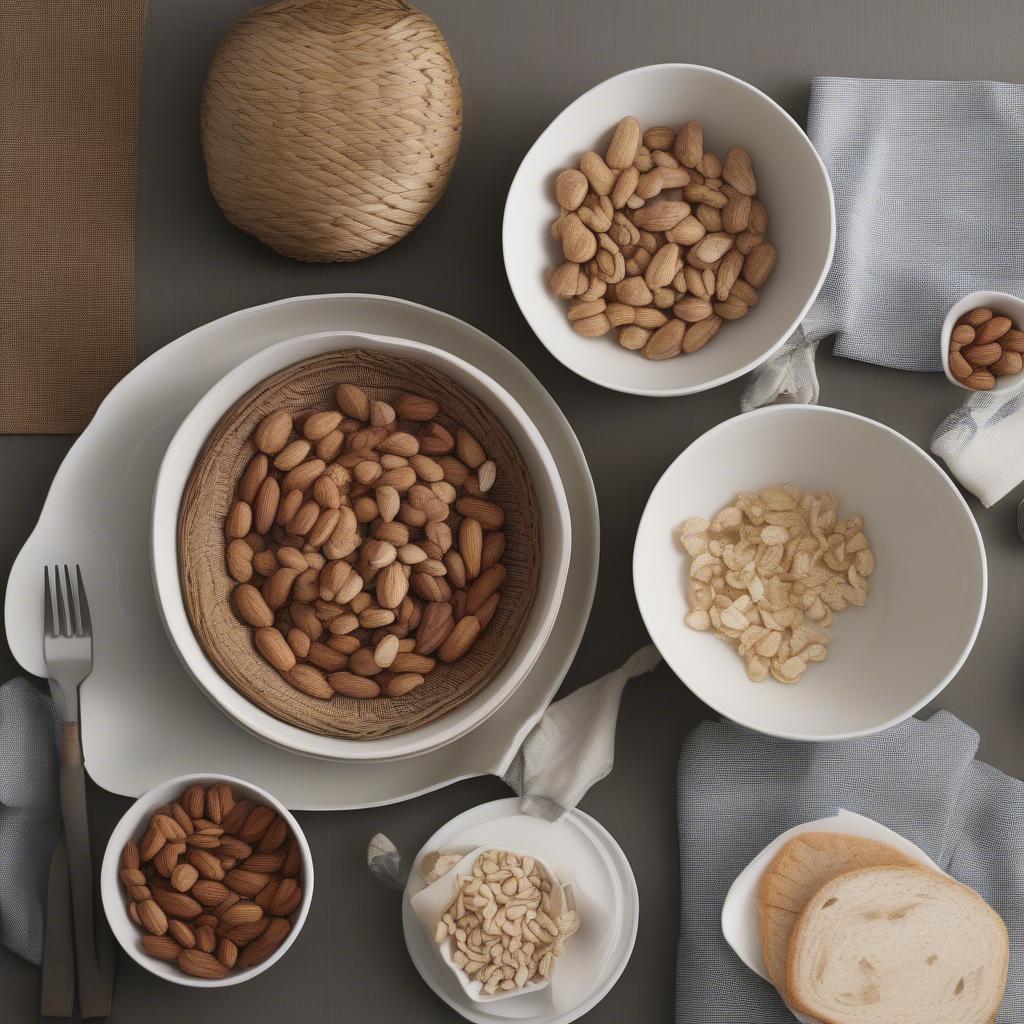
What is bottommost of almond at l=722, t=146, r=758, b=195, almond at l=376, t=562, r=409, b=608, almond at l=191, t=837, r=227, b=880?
almond at l=191, t=837, r=227, b=880

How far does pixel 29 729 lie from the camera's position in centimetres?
86

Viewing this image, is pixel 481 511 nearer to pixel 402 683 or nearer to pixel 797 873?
pixel 402 683

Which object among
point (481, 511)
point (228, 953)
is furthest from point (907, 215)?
point (228, 953)

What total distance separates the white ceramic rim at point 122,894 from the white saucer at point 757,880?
34 centimetres

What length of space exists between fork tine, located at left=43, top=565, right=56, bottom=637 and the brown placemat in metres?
0.14

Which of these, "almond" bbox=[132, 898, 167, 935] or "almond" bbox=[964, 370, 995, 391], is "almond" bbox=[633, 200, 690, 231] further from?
"almond" bbox=[132, 898, 167, 935]

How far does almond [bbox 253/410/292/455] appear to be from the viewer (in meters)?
0.82

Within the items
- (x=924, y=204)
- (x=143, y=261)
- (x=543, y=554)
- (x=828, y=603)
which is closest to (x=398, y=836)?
(x=543, y=554)

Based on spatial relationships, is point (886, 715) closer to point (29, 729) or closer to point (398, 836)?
point (398, 836)

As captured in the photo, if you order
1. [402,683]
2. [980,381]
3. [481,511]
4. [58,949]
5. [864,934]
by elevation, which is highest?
[980,381]

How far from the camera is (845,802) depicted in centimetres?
88

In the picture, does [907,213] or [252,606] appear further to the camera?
[907,213]

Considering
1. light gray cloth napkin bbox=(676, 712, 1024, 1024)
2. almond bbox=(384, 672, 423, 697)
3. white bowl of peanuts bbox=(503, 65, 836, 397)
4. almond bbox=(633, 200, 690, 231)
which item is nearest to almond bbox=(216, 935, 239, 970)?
almond bbox=(384, 672, 423, 697)

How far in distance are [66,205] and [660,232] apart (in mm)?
531
